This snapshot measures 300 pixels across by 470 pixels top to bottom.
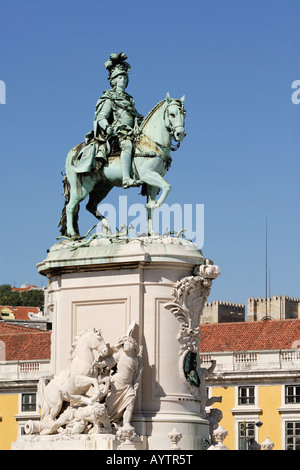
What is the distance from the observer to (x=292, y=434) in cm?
5825

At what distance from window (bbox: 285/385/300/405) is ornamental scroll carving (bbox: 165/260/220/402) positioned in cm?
3544

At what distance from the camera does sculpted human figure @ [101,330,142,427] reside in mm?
22250

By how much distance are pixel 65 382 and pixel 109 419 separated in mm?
1048

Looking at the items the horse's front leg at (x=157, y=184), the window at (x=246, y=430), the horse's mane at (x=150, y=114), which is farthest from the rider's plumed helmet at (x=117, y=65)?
the window at (x=246, y=430)

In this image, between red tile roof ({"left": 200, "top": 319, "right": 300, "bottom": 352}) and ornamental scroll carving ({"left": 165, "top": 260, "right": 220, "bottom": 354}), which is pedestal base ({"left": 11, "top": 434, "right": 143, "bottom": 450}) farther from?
red tile roof ({"left": 200, "top": 319, "right": 300, "bottom": 352})

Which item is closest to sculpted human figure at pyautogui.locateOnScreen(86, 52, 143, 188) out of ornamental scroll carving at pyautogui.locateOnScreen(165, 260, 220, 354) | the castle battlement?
ornamental scroll carving at pyautogui.locateOnScreen(165, 260, 220, 354)

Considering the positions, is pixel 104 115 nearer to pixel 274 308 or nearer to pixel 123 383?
pixel 123 383

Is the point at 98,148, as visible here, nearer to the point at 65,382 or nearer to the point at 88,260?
the point at 88,260

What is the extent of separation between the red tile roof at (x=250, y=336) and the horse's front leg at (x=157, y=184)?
36820 millimetres

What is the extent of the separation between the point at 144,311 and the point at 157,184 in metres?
2.39

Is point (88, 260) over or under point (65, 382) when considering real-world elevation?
over

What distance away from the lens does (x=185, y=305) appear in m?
23.2
